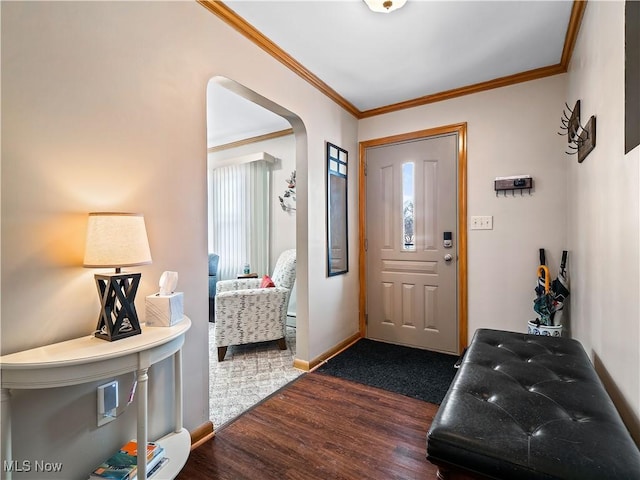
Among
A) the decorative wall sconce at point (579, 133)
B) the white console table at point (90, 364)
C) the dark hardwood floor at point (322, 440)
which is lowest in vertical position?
the dark hardwood floor at point (322, 440)

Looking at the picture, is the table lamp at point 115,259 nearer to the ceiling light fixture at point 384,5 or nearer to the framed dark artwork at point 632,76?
the ceiling light fixture at point 384,5

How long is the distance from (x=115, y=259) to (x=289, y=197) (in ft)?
9.80

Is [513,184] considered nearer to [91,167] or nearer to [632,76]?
[632,76]

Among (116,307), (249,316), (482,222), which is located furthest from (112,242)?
(482,222)

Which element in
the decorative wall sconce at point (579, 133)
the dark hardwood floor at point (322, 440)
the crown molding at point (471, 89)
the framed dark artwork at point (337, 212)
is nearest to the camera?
the dark hardwood floor at point (322, 440)

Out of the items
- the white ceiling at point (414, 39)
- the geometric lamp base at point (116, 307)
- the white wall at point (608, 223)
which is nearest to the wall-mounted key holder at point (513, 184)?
the white wall at point (608, 223)

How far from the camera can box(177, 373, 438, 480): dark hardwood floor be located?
151cm

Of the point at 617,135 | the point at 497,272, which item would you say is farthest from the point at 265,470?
the point at 497,272

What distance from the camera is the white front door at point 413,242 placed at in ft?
9.86

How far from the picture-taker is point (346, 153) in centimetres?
327

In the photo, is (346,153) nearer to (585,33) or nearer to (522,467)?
(585,33)

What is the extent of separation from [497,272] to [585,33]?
1787mm

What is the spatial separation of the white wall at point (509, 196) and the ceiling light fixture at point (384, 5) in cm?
143

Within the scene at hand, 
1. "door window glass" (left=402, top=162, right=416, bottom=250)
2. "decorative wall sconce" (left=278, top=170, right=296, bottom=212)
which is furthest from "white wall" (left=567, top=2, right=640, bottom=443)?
"decorative wall sconce" (left=278, top=170, right=296, bottom=212)
